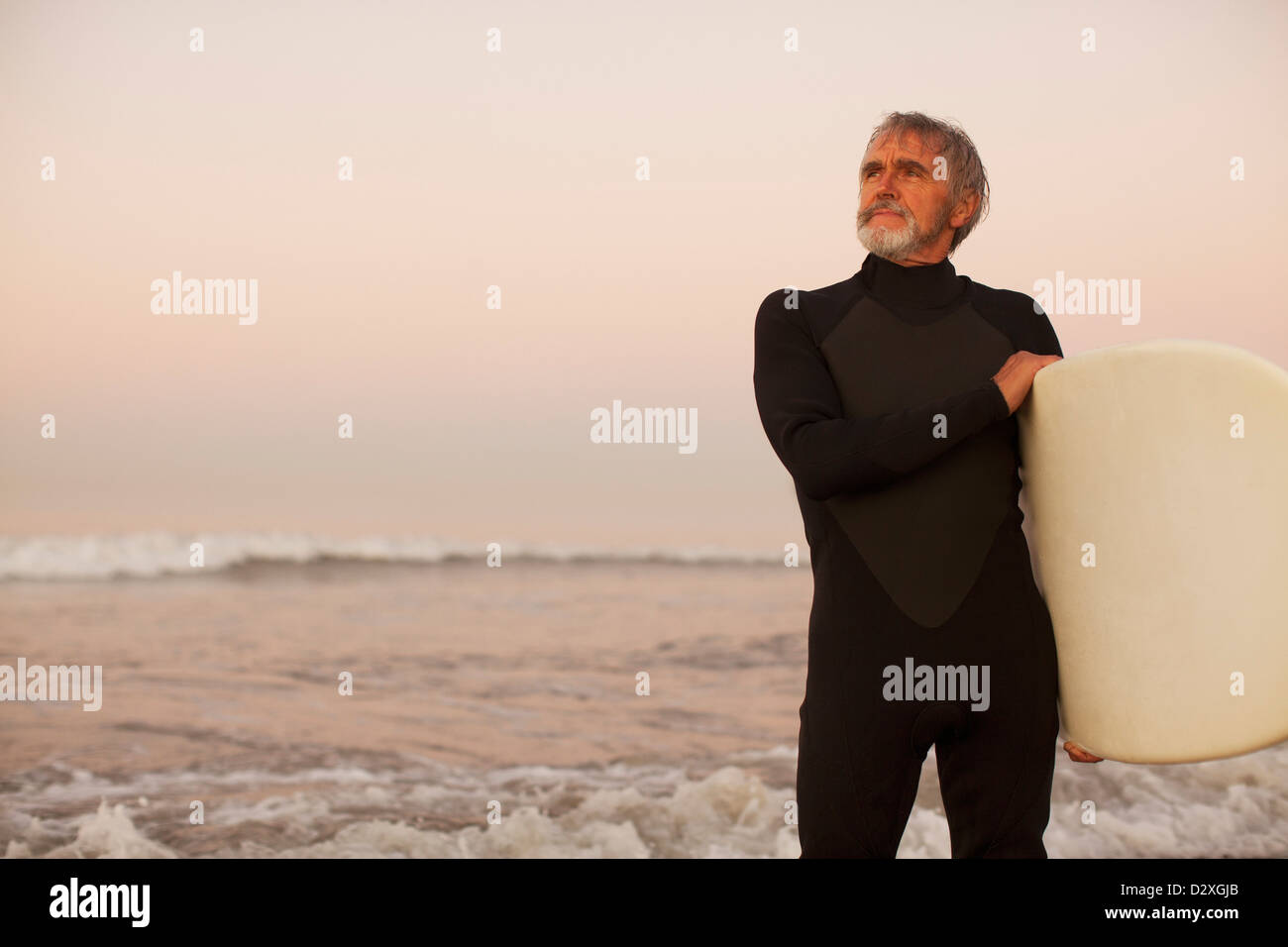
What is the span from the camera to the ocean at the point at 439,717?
13.4ft

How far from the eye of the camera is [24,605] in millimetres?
6973

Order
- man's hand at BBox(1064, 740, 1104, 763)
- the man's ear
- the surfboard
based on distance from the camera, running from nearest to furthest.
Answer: the surfboard
man's hand at BBox(1064, 740, 1104, 763)
the man's ear

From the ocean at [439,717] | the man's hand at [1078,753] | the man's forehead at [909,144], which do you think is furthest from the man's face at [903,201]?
the ocean at [439,717]

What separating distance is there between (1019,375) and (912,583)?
0.94 ft

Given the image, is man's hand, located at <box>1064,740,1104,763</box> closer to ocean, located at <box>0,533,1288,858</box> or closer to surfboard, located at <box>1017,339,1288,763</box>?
surfboard, located at <box>1017,339,1288,763</box>

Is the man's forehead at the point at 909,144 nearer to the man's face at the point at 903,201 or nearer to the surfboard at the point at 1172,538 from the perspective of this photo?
the man's face at the point at 903,201

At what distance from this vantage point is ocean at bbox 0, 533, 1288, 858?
13.4ft

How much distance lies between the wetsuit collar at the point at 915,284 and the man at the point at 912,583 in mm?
45

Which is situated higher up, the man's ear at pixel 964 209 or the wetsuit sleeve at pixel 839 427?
the man's ear at pixel 964 209

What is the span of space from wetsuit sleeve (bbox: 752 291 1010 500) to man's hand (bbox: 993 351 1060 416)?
17 mm

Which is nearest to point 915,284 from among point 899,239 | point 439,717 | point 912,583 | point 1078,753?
point 899,239

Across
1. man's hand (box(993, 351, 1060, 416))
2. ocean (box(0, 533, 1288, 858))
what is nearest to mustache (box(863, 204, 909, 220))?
man's hand (box(993, 351, 1060, 416))

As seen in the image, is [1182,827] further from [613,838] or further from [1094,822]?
[613,838]
